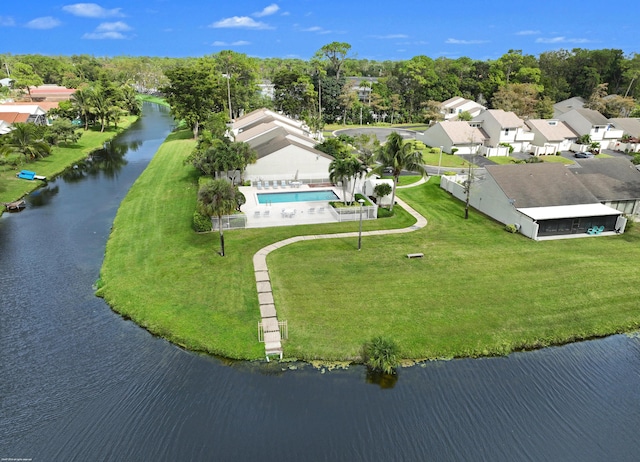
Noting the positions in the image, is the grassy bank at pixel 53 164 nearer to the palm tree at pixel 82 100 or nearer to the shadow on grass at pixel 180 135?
the palm tree at pixel 82 100

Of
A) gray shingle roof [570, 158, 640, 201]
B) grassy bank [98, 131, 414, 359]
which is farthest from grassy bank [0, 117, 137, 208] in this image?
gray shingle roof [570, 158, 640, 201]

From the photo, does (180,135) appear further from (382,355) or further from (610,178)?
(382,355)

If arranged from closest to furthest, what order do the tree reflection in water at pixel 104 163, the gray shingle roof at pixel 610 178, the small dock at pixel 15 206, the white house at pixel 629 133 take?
the gray shingle roof at pixel 610 178 < the small dock at pixel 15 206 < the tree reflection in water at pixel 104 163 < the white house at pixel 629 133

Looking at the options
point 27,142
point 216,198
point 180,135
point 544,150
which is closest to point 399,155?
point 216,198

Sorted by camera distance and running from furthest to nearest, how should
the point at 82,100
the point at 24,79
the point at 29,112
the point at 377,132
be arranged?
the point at 24,79, the point at 377,132, the point at 82,100, the point at 29,112

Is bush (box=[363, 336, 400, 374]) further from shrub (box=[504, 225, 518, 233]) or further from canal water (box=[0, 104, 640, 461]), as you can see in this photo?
shrub (box=[504, 225, 518, 233])

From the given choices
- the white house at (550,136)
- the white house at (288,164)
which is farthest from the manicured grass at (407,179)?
the white house at (550,136)
